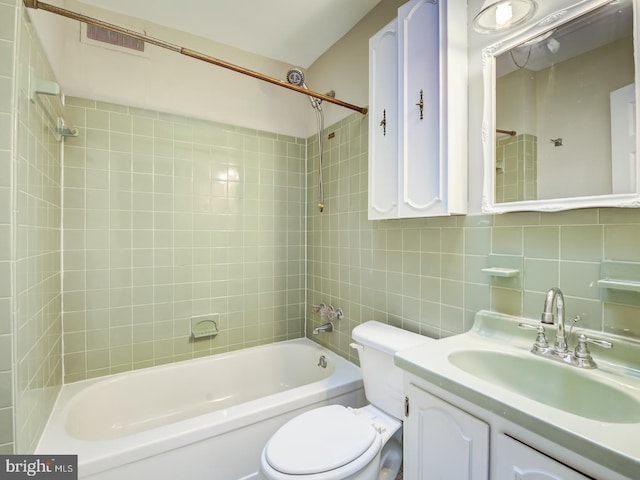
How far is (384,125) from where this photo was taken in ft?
5.18

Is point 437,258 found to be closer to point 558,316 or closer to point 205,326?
point 558,316

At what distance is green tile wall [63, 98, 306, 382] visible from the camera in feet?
5.86

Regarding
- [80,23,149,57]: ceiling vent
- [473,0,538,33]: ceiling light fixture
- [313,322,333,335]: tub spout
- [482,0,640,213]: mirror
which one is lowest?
[313,322,333,335]: tub spout

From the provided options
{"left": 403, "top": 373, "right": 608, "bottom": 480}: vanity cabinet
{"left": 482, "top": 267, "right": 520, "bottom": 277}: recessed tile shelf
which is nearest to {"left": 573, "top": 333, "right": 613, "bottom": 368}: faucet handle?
{"left": 482, "top": 267, "right": 520, "bottom": 277}: recessed tile shelf

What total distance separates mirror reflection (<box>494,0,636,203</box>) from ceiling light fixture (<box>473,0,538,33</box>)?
10cm

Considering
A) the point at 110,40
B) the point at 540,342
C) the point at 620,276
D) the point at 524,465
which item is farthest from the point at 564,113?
the point at 110,40

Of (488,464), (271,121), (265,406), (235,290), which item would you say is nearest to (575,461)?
(488,464)

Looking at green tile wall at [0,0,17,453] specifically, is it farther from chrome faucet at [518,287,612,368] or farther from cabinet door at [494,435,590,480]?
chrome faucet at [518,287,612,368]

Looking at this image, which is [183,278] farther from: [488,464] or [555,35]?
[555,35]

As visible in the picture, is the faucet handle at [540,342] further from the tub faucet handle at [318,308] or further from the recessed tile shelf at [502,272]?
the tub faucet handle at [318,308]

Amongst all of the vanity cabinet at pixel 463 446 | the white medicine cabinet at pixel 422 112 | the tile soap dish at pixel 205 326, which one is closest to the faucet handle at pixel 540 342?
the vanity cabinet at pixel 463 446

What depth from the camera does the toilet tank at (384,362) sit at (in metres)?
1.37

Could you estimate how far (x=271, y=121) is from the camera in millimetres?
2387

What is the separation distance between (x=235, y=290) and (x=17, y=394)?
131 centimetres
